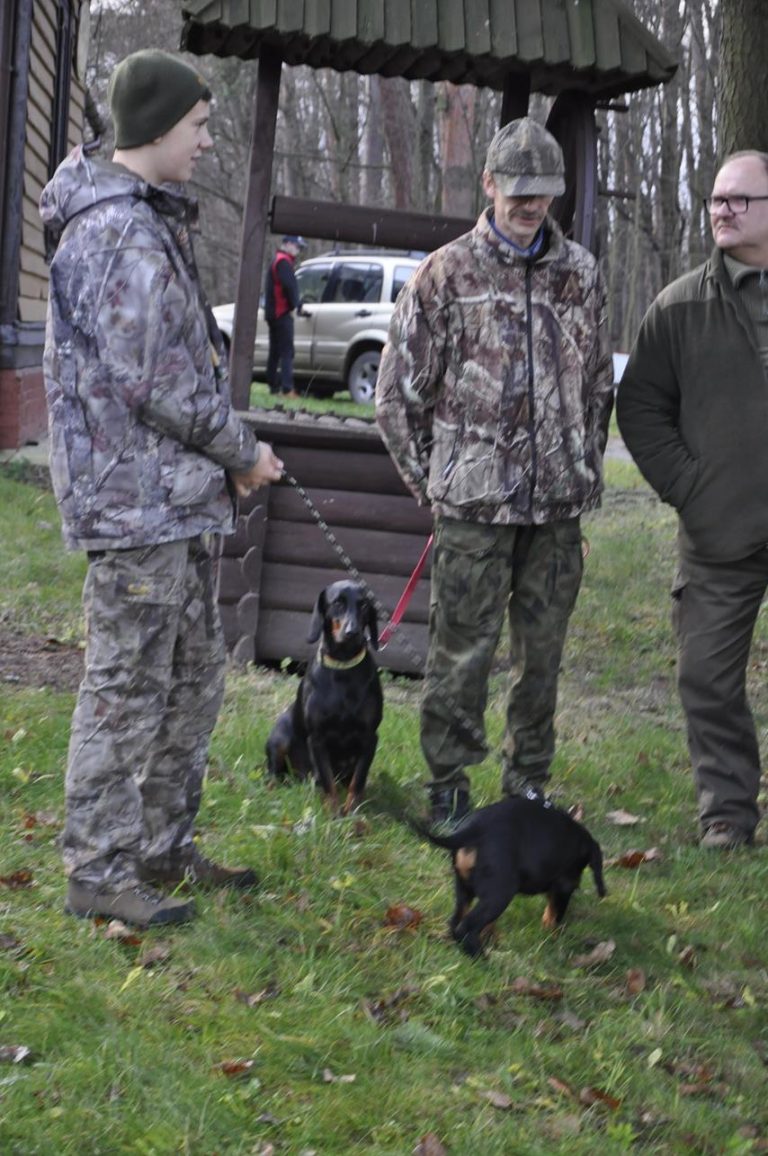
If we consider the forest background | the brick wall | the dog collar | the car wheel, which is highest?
the forest background

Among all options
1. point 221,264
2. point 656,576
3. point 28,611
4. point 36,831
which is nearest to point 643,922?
point 36,831

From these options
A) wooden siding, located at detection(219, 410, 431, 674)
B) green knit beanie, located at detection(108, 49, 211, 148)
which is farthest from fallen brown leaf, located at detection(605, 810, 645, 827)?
green knit beanie, located at detection(108, 49, 211, 148)

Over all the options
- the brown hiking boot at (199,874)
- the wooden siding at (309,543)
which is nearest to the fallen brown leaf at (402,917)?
the brown hiking boot at (199,874)

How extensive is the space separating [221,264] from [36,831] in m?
40.5

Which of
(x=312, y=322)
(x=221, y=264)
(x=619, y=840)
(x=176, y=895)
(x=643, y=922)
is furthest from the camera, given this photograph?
(x=221, y=264)

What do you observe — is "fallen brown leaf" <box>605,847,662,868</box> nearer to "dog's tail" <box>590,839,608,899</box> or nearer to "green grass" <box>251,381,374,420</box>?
"dog's tail" <box>590,839,608,899</box>

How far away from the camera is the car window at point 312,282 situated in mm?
22438

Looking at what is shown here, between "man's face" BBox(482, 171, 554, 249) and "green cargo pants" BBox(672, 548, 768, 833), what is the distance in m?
1.39

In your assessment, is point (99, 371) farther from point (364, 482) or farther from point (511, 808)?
point (364, 482)

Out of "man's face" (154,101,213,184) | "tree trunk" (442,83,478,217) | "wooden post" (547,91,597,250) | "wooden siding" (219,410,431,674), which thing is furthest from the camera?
"tree trunk" (442,83,478,217)

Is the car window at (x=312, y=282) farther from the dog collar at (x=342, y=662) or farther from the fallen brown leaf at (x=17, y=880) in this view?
the fallen brown leaf at (x=17, y=880)

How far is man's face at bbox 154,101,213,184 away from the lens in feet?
12.4

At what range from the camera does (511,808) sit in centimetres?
426

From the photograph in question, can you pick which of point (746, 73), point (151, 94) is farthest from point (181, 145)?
point (746, 73)
